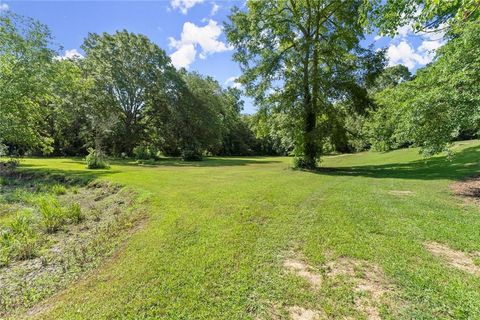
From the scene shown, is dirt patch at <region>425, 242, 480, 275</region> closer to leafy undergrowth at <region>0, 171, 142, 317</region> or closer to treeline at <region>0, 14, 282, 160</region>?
leafy undergrowth at <region>0, 171, 142, 317</region>

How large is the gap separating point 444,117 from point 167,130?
3016 cm

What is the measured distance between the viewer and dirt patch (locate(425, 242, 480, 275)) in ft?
12.7

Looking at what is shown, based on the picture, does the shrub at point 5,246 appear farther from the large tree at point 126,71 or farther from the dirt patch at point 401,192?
the large tree at point 126,71

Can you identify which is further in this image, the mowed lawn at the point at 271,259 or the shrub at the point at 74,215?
the shrub at the point at 74,215

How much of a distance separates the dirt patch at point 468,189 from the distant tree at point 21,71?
19.8m

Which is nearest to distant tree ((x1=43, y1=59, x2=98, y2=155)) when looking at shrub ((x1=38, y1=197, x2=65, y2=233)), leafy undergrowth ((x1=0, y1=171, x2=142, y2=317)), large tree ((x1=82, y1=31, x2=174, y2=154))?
large tree ((x1=82, y1=31, x2=174, y2=154))

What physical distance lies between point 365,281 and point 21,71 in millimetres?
18895

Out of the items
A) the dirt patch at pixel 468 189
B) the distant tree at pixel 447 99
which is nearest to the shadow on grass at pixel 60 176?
the distant tree at pixel 447 99

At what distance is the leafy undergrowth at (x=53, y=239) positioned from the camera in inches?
157

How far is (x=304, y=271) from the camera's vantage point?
153 inches

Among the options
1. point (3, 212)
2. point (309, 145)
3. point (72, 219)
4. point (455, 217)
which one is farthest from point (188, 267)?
point (309, 145)

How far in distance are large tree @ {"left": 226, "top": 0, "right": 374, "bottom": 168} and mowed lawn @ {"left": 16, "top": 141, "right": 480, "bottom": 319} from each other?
9841mm

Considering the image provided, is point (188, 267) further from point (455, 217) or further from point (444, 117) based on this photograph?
point (444, 117)

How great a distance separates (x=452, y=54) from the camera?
7.61 m
